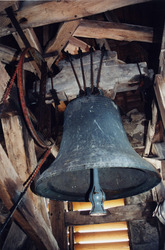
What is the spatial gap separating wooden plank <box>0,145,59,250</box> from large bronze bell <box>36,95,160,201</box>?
7.0 inches

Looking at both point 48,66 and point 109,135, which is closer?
point 109,135

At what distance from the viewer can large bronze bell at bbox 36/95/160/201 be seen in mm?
1034

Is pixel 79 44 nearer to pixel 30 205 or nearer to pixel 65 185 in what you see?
pixel 65 185

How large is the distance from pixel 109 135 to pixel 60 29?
1.16m

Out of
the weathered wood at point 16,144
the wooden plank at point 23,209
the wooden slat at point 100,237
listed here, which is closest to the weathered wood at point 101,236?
the wooden slat at point 100,237

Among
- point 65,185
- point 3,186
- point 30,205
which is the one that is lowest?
point 30,205

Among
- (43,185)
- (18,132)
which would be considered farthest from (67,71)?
(43,185)

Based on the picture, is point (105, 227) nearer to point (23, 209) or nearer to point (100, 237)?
point (100, 237)

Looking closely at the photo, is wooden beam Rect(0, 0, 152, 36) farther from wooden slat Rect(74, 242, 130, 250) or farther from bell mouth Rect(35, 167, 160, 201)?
wooden slat Rect(74, 242, 130, 250)

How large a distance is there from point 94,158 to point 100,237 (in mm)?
3800

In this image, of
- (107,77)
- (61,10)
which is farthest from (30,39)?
(107,77)

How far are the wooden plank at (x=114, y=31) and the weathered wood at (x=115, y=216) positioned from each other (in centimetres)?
250

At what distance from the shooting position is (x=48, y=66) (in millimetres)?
1979

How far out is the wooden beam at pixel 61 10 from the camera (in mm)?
1479
